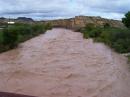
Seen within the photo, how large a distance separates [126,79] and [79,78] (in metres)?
2.14

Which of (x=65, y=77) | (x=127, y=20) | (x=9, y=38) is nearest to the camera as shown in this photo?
(x=65, y=77)

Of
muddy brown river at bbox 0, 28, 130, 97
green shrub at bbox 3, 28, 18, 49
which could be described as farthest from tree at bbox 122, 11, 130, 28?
muddy brown river at bbox 0, 28, 130, 97

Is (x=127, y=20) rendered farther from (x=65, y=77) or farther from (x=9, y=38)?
(x=65, y=77)

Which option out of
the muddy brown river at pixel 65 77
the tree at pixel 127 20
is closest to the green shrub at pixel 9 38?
the muddy brown river at pixel 65 77

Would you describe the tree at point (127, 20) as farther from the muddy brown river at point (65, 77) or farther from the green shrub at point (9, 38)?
the muddy brown river at point (65, 77)

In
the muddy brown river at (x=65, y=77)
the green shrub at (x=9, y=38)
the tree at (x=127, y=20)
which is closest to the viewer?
the muddy brown river at (x=65, y=77)

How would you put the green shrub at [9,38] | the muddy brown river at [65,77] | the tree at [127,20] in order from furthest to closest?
the tree at [127,20] → the green shrub at [9,38] → the muddy brown river at [65,77]

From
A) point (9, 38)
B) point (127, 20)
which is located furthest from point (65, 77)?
point (127, 20)

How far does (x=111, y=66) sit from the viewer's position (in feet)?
72.1

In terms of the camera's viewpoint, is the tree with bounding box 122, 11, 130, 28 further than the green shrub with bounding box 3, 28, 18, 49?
Yes

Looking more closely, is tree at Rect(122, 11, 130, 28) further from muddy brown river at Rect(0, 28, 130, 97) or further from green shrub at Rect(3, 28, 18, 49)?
muddy brown river at Rect(0, 28, 130, 97)

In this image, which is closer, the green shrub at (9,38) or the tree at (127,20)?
the green shrub at (9,38)

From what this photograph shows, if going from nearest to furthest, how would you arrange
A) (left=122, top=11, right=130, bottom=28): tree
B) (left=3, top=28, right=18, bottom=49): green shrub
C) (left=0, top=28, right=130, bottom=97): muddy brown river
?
(left=0, top=28, right=130, bottom=97): muddy brown river → (left=3, top=28, right=18, bottom=49): green shrub → (left=122, top=11, right=130, bottom=28): tree

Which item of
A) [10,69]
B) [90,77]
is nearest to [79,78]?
[90,77]
